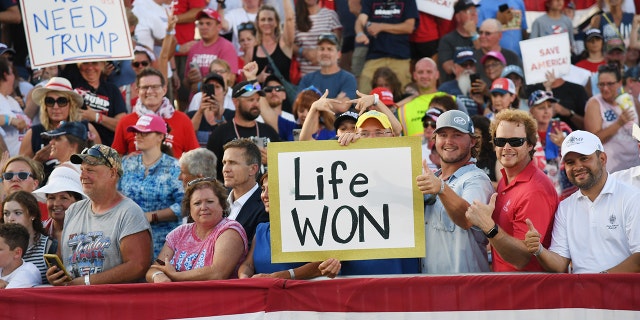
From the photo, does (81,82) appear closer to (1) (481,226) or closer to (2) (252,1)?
(2) (252,1)

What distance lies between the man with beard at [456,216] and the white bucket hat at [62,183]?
3.13 metres

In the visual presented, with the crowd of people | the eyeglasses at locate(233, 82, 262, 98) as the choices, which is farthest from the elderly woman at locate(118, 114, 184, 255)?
the eyeglasses at locate(233, 82, 262, 98)

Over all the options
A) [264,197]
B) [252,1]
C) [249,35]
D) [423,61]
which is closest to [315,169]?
[264,197]

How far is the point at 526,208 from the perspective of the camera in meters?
7.36

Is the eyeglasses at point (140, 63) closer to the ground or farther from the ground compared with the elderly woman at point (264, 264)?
farther from the ground

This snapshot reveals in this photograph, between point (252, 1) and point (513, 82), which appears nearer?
point (513, 82)

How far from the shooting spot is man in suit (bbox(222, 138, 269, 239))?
8.25 m

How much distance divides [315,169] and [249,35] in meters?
7.03

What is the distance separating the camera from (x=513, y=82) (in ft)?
42.2

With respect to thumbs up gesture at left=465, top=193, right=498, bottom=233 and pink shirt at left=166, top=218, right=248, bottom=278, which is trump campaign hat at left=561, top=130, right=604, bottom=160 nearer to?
thumbs up gesture at left=465, top=193, right=498, bottom=233

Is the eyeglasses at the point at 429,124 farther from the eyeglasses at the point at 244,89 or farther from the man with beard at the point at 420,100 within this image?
the eyeglasses at the point at 244,89

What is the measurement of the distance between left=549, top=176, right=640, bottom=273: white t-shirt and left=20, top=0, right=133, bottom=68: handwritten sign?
15.9 ft

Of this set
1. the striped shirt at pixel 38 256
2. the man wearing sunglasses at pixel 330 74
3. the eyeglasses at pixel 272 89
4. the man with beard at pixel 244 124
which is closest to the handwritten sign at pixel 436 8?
the man wearing sunglasses at pixel 330 74

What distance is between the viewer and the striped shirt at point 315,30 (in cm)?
1388
